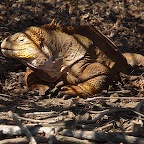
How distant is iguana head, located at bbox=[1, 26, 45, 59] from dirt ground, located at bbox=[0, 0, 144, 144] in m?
0.53

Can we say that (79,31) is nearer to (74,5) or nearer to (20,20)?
(20,20)

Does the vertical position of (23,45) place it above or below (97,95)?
above

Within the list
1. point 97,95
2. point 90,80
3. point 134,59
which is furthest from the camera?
point 134,59

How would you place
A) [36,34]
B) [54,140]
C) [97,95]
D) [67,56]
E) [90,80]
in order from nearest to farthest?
[54,140]
[97,95]
[36,34]
[90,80]
[67,56]

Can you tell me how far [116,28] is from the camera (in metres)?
9.45

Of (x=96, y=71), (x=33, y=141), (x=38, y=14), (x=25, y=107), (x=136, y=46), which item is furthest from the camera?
(x=38, y=14)

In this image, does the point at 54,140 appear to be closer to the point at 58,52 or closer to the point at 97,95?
the point at 97,95

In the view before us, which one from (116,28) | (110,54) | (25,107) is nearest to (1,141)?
(25,107)

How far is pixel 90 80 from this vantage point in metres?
6.73

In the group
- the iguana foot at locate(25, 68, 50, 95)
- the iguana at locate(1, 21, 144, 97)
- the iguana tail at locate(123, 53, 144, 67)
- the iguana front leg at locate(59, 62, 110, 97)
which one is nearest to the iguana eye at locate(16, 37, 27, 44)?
the iguana at locate(1, 21, 144, 97)

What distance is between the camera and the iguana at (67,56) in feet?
21.3

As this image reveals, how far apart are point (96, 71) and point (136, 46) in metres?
2.21

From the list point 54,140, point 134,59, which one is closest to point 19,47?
point 134,59

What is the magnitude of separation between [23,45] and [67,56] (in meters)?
0.73
